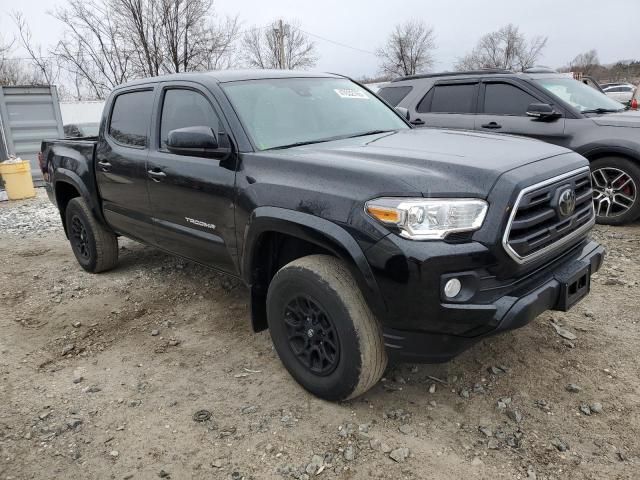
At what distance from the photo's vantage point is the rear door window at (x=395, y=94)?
748cm

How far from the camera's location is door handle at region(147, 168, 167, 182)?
12.2 ft

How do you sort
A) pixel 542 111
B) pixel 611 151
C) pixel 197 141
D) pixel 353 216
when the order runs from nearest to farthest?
1. pixel 353 216
2. pixel 197 141
3. pixel 611 151
4. pixel 542 111

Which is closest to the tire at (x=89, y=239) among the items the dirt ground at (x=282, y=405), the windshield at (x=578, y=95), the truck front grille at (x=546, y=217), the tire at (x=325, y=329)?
the dirt ground at (x=282, y=405)

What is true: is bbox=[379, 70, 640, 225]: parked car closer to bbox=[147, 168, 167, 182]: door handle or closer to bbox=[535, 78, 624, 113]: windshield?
bbox=[535, 78, 624, 113]: windshield

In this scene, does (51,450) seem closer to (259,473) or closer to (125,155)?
(259,473)

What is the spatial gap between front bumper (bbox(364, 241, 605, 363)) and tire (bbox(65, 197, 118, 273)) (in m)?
3.57

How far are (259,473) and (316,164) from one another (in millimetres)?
1534

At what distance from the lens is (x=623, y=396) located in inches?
111

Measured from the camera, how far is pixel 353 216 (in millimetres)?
2436

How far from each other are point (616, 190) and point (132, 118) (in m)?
5.03

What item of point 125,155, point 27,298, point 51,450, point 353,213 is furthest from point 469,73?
point 51,450

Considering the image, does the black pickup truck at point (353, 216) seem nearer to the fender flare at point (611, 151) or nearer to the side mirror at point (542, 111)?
the side mirror at point (542, 111)

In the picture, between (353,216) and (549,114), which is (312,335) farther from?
(549,114)

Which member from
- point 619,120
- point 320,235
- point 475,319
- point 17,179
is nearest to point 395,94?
point 619,120
